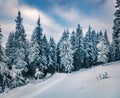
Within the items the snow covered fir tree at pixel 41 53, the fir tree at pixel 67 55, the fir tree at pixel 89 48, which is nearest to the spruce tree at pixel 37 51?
the snow covered fir tree at pixel 41 53

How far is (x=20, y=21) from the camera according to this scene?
50.8m

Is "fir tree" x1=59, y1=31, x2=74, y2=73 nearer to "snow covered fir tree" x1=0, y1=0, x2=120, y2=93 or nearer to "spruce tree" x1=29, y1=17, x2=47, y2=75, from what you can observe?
"snow covered fir tree" x1=0, y1=0, x2=120, y2=93

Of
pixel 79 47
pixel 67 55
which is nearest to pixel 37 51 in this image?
pixel 67 55

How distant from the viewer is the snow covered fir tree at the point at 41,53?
34041 mm

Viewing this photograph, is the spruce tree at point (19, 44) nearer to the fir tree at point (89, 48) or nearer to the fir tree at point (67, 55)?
the fir tree at point (67, 55)

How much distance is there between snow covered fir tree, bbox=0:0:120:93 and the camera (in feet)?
112

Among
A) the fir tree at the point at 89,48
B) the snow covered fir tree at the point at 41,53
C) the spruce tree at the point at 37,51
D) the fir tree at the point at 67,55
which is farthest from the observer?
the fir tree at the point at 89,48

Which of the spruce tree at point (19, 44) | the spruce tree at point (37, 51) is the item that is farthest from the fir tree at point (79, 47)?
the spruce tree at point (19, 44)

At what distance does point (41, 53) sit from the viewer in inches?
2195

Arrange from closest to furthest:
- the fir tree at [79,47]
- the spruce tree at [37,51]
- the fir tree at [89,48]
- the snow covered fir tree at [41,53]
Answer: the snow covered fir tree at [41,53], the spruce tree at [37,51], the fir tree at [79,47], the fir tree at [89,48]

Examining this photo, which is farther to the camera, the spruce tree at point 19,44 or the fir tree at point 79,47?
the fir tree at point 79,47

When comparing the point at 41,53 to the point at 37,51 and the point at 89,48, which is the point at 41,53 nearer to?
the point at 37,51

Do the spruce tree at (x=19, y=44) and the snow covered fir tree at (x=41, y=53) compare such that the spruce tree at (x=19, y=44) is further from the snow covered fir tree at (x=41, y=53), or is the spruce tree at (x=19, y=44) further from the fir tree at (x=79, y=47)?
the fir tree at (x=79, y=47)

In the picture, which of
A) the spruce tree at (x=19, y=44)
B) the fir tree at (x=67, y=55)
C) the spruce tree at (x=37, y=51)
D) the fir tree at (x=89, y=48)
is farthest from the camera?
the fir tree at (x=89, y=48)
